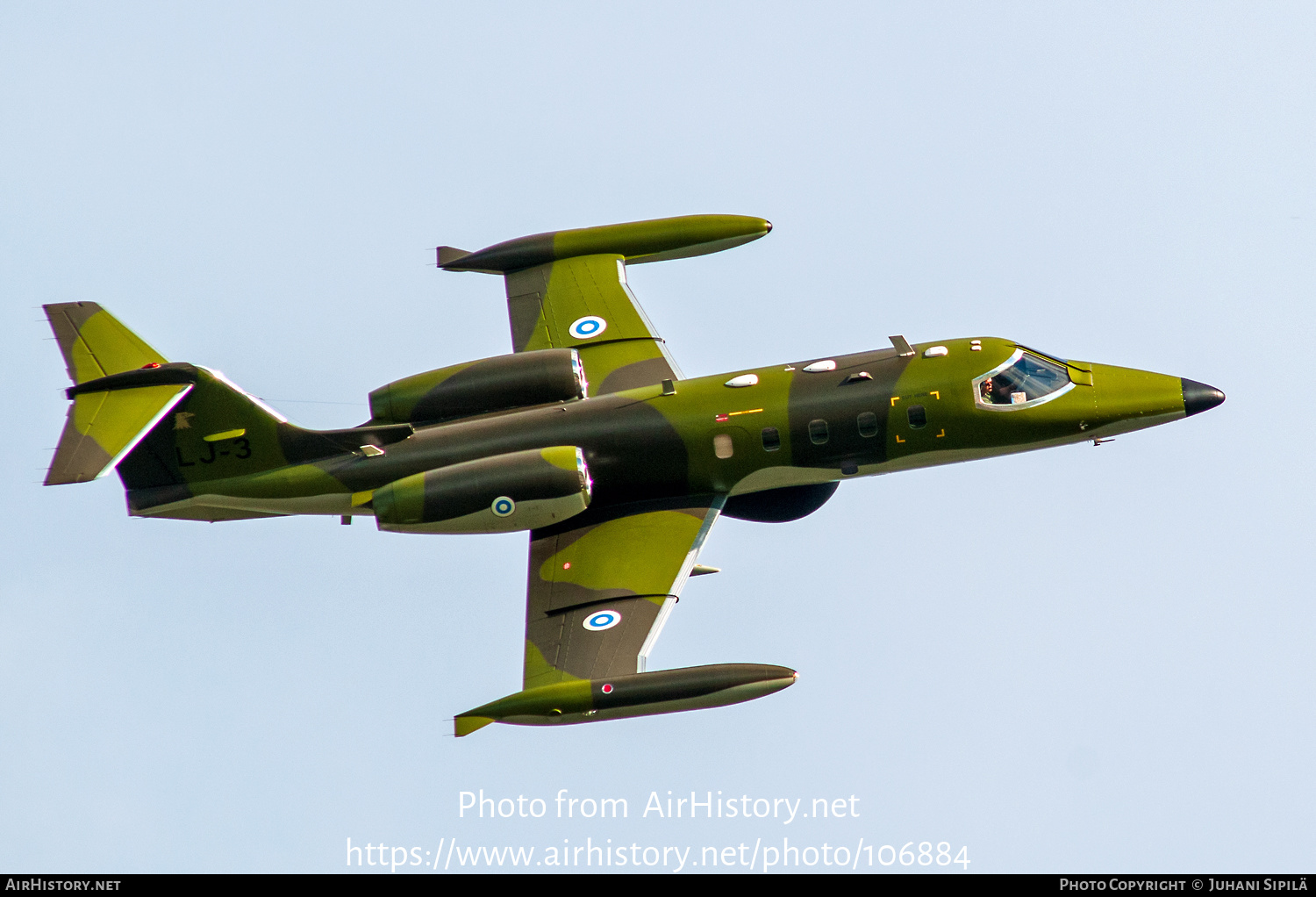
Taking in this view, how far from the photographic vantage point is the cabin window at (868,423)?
37.4 metres

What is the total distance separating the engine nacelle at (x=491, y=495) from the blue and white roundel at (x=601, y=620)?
6.88 feet

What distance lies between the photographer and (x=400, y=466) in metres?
37.9

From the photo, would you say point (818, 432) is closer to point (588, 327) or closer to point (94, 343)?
point (588, 327)

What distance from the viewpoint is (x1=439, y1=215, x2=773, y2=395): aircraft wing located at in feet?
136

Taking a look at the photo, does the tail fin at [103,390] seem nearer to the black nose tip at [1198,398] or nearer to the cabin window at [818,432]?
the cabin window at [818,432]

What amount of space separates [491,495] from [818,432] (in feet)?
21.7

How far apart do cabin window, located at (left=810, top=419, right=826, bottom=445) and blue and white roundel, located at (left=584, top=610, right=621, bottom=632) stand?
208 inches

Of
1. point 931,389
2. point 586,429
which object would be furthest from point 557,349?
point 931,389

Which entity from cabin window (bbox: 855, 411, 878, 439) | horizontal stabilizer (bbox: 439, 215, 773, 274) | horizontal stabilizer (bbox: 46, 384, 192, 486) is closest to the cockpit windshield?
cabin window (bbox: 855, 411, 878, 439)

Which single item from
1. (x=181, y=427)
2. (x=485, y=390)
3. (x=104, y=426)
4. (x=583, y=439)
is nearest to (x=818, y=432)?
(x=583, y=439)

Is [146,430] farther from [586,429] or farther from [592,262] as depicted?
[592,262]

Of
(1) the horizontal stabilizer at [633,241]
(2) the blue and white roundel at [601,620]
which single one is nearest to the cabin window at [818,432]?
(2) the blue and white roundel at [601,620]

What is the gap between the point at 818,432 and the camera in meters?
37.5

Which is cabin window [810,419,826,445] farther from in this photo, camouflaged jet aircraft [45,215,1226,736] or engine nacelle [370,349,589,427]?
engine nacelle [370,349,589,427]
